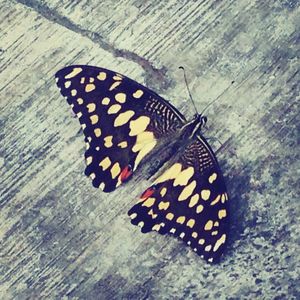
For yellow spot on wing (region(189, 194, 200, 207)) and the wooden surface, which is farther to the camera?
the wooden surface

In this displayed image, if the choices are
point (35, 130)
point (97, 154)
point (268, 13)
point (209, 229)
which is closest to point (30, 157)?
point (35, 130)

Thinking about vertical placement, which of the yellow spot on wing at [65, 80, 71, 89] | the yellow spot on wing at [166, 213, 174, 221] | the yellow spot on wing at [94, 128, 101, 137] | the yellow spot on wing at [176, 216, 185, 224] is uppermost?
the yellow spot on wing at [65, 80, 71, 89]

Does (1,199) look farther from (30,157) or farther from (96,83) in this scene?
(96,83)

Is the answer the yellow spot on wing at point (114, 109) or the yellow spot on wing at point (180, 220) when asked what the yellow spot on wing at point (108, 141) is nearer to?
the yellow spot on wing at point (114, 109)

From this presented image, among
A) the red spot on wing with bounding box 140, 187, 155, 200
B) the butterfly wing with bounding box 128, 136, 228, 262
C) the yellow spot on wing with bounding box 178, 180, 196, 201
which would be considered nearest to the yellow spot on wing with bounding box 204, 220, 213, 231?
the butterfly wing with bounding box 128, 136, 228, 262

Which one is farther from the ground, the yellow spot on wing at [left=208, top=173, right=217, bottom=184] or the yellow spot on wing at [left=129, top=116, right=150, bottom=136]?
the yellow spot on wing at [left=129, top=116, right=150, bottom=136]

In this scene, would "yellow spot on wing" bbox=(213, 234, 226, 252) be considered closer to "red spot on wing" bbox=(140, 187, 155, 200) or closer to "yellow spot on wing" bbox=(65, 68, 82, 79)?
"red spot on wing" bbox=(140, 187, 155, 200)

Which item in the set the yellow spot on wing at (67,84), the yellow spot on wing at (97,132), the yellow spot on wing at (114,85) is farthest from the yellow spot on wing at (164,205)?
the yellow spot on wing at (67,84)
